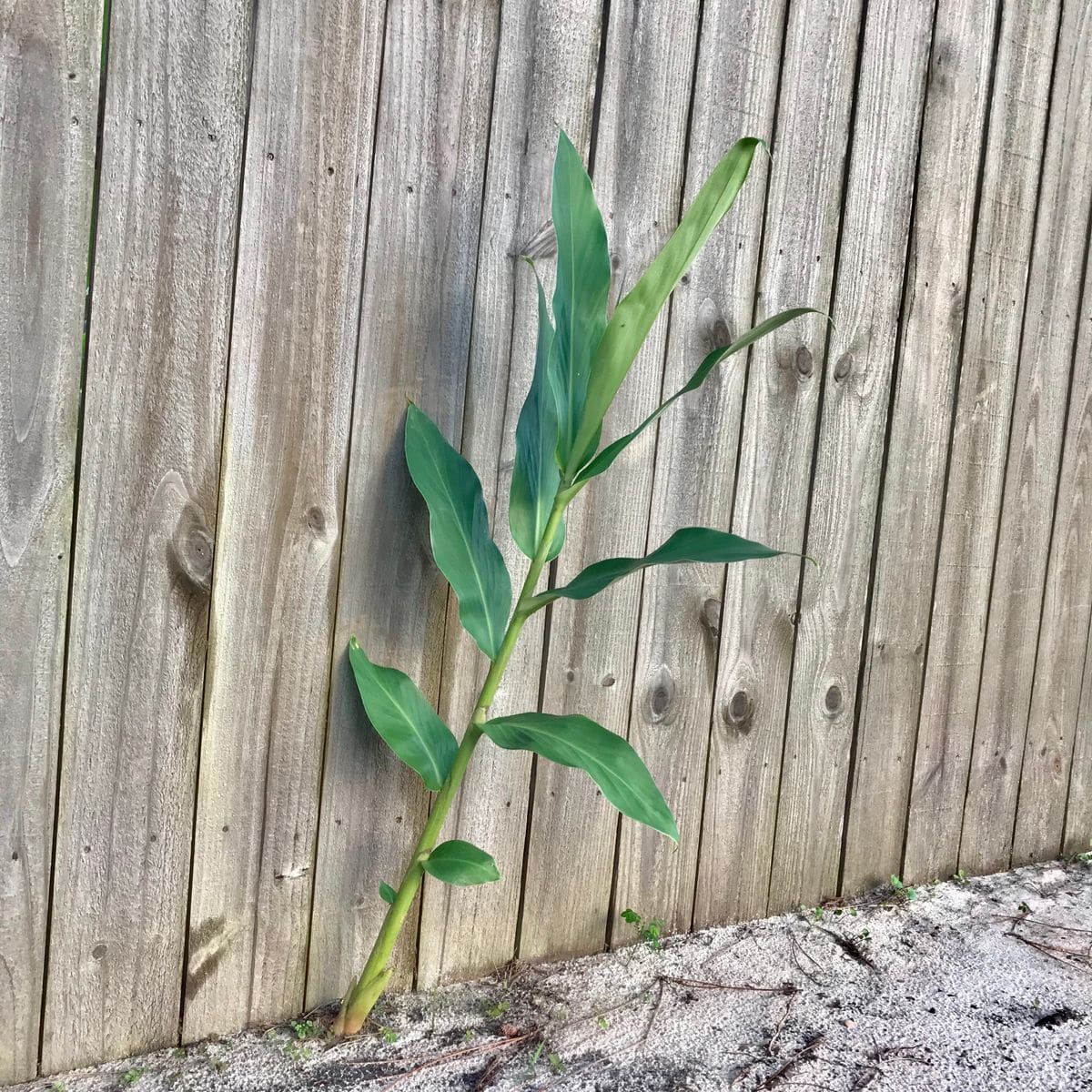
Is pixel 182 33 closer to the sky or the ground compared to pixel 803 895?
closer to the sky

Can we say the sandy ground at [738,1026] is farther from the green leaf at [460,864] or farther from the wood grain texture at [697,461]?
the green leaf at [460,864]

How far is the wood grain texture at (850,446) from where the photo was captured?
188 centimetres

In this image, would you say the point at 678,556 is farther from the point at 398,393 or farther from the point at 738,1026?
the point at 738,1026

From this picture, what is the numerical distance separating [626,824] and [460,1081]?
1.76ft

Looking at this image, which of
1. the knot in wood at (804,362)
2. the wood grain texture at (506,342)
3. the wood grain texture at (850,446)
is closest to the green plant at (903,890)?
the wood grain texture at (850,446)

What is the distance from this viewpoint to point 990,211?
2.05 metres

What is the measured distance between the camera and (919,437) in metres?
2.03

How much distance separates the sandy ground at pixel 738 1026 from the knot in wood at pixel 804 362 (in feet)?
3.56

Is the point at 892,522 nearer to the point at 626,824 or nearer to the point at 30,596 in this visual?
the point at 626,824

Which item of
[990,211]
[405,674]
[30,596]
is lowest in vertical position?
[405,674]

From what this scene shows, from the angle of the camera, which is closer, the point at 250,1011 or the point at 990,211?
the point at 250,1011

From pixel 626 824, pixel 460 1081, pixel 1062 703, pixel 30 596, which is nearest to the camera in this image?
pixel 30 596

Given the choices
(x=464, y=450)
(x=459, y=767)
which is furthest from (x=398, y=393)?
(x=459, y=767)

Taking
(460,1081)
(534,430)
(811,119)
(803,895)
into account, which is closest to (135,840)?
(460,1081)
